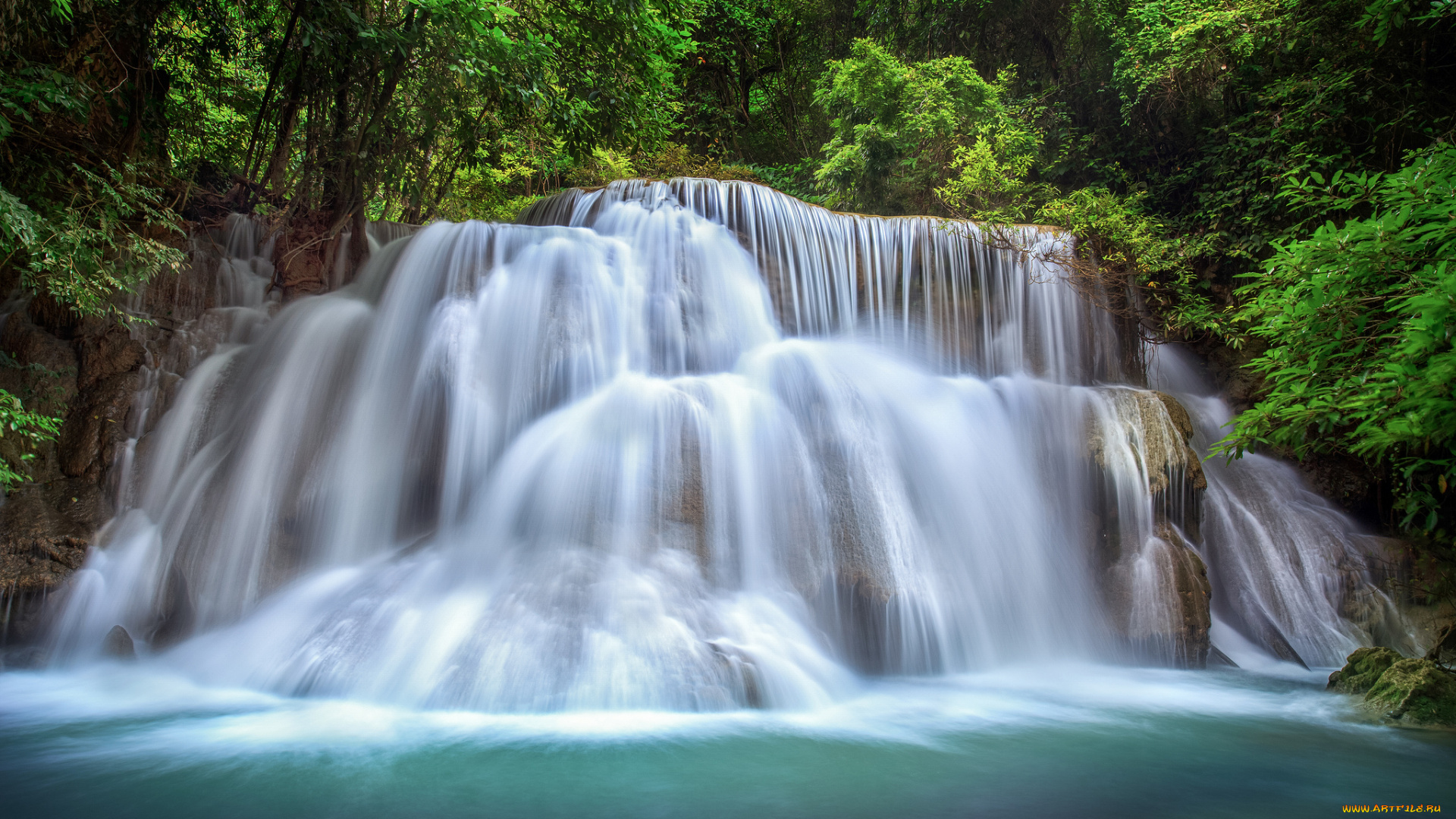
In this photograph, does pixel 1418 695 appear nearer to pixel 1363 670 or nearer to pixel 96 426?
pixel 1363 670

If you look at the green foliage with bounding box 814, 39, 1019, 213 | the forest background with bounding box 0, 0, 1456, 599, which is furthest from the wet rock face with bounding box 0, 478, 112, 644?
the green foliage with bounding box 814, 39, 1019, 213

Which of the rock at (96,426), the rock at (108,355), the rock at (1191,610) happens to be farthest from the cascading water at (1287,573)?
the rock at (108,355)

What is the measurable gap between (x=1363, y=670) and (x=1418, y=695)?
32.4 inches

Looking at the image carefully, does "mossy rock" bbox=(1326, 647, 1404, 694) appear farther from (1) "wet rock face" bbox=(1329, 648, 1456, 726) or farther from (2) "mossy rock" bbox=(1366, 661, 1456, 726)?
(2) "mossy rock" bbox=(1366, 661, 1456, 726)

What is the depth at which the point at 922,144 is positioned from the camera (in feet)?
41.5

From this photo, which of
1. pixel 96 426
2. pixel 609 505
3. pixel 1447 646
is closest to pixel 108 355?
pixel 96 426

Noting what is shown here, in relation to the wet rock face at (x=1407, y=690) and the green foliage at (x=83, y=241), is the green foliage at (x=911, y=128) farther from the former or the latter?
the green foliage at (x=83, y=241)

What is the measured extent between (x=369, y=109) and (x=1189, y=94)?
1167 cm

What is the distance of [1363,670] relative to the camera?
5441 millimetres

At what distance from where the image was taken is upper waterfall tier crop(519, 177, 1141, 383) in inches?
389

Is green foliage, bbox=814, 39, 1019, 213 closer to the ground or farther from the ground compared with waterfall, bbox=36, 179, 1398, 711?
farther from the ground

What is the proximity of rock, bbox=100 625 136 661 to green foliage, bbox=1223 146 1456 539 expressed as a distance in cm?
795

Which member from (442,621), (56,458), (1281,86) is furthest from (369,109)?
(1281,86)

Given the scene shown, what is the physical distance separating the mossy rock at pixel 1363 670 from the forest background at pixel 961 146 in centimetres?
135
